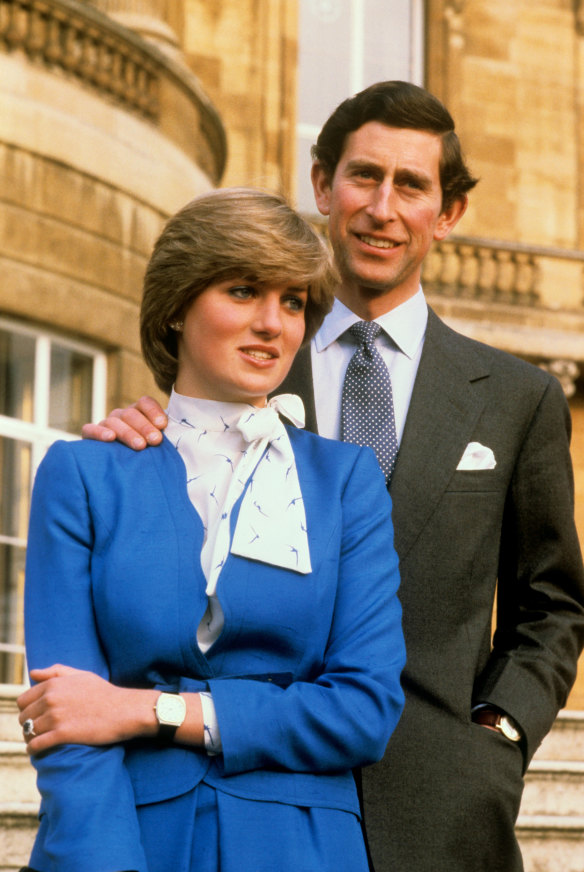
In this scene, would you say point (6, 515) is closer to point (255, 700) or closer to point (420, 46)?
point (255, 700)

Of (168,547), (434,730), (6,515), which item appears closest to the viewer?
(168,547)

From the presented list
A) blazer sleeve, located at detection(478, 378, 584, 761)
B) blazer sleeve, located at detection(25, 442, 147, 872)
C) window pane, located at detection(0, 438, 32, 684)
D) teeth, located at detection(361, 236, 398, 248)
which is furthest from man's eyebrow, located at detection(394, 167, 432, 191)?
window pane, located at detection(0, 438, 32, 684)

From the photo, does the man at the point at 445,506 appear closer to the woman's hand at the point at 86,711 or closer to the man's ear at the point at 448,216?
the man's ear at the point at 448,216

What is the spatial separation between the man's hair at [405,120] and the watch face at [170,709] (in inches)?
54.1

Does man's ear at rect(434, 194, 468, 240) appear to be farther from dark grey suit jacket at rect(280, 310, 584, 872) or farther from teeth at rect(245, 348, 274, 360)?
teeth at rect(245, 348, 274, 360)

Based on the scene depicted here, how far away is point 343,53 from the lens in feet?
55.5

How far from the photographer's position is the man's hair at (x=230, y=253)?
2.38 m

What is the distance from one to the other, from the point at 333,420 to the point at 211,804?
1.07 metres

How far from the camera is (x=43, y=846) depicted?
2135 mm

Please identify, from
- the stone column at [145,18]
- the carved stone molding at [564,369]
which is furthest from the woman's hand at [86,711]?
the carved stone molding at [564,369]

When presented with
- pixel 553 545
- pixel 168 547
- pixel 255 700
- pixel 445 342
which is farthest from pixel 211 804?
pixel 445 342

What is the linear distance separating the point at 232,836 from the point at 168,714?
191mm

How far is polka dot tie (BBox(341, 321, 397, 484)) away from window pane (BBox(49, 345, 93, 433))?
6.76 meters

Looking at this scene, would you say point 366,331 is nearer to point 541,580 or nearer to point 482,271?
point 541,580
